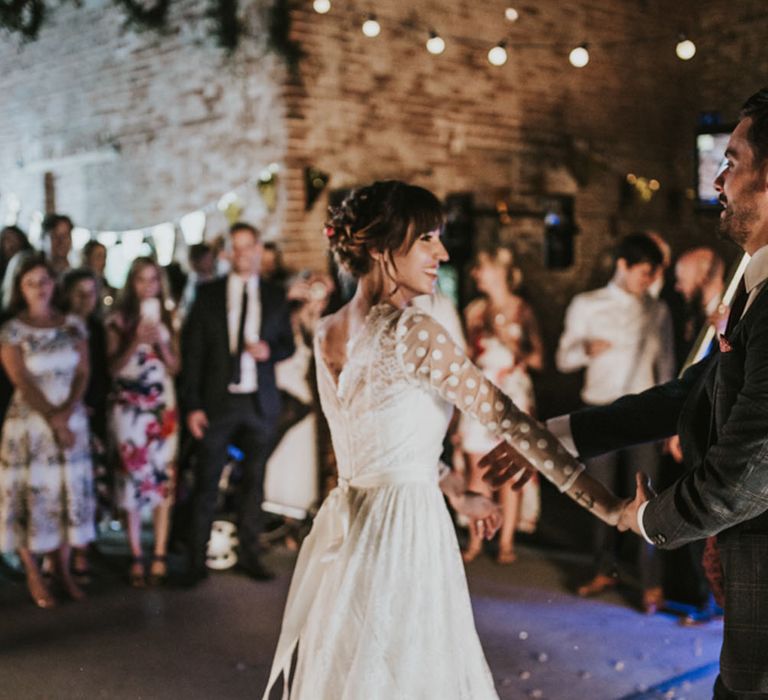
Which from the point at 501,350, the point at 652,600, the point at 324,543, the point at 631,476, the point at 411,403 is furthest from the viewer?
the point at 501,350

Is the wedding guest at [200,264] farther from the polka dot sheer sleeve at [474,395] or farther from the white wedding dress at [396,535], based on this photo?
the polka dot sheer sleeve at [474,395]

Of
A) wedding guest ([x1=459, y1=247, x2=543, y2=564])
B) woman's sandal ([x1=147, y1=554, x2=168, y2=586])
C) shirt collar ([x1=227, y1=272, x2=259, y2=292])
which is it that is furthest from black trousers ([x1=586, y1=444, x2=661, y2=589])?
woman's sandal ([x1=147, y1=554, x2=168, y2=586])

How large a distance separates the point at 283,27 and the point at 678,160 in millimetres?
4963

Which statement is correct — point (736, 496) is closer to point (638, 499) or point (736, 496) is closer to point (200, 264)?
point (638, 499)

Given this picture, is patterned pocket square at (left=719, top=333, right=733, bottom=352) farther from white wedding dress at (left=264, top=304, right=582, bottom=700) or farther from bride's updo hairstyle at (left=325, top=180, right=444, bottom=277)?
bride's updo hairstyle at (left=325, top=180, right=444, bottom=277)

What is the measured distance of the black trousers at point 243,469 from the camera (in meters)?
5.47

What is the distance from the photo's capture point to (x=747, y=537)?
199 centimetres

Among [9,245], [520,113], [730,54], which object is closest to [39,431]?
[9,245]

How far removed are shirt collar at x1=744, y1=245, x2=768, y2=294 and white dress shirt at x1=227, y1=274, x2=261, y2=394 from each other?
381cm

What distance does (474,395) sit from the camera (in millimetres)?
2523

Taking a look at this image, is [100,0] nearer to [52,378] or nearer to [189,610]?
[52,378]

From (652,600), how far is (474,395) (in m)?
2.93

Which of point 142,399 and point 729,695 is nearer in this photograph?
point 729,695

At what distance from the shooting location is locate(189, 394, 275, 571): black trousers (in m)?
5.47
